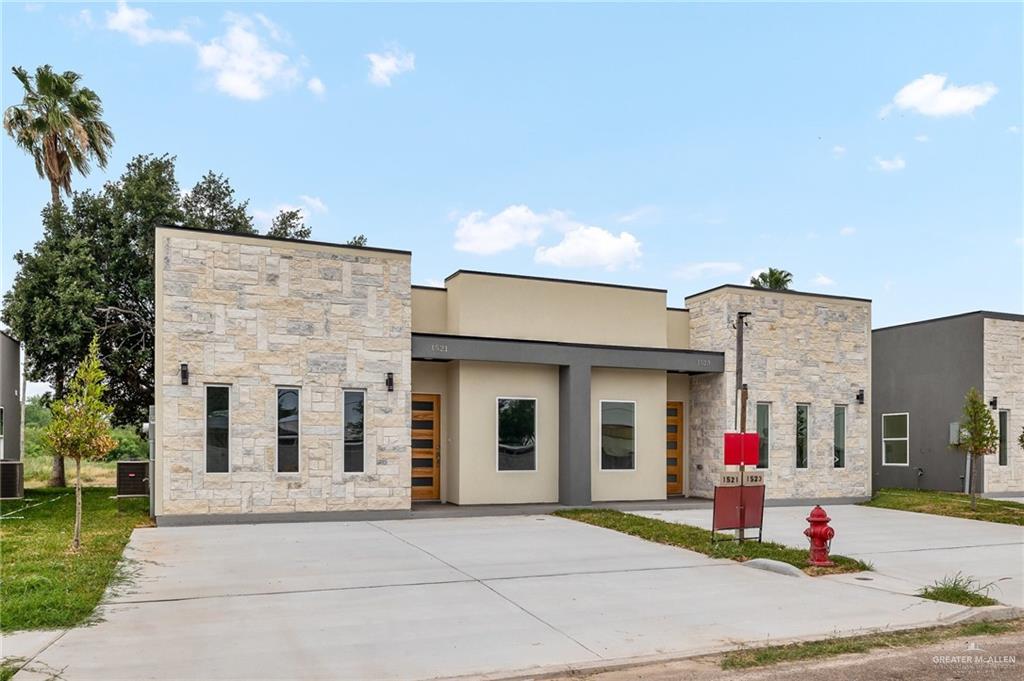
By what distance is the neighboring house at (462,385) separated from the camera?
15383mm

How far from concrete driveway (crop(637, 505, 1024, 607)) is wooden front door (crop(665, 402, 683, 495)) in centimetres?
256

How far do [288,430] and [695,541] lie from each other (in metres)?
7.96

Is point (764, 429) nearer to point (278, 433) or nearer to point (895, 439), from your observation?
point (895, 439)

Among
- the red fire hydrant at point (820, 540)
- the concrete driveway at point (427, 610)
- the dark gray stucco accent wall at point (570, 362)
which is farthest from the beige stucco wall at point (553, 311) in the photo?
the red fire hydrant at point (820, 540)

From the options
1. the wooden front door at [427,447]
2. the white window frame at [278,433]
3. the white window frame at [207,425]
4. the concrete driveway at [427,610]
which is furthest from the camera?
the wooden front door at [427,447]

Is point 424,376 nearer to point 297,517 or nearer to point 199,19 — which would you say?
point 297,517

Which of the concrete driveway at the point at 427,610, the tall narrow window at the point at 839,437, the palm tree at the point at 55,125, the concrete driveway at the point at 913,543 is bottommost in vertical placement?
the concrete driveway at the point at 913,543

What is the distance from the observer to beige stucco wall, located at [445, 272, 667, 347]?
728 inches

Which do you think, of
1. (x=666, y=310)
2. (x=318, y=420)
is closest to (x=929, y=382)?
(x=666, y=310)

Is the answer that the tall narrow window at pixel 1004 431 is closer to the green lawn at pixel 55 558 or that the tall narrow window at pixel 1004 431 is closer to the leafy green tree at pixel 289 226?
the green lawn at pixel 55 558

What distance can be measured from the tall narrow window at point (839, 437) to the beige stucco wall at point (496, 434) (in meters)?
7.67

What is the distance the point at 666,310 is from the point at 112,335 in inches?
651

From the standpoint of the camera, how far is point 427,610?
→ 330 inches

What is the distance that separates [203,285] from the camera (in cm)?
1543
